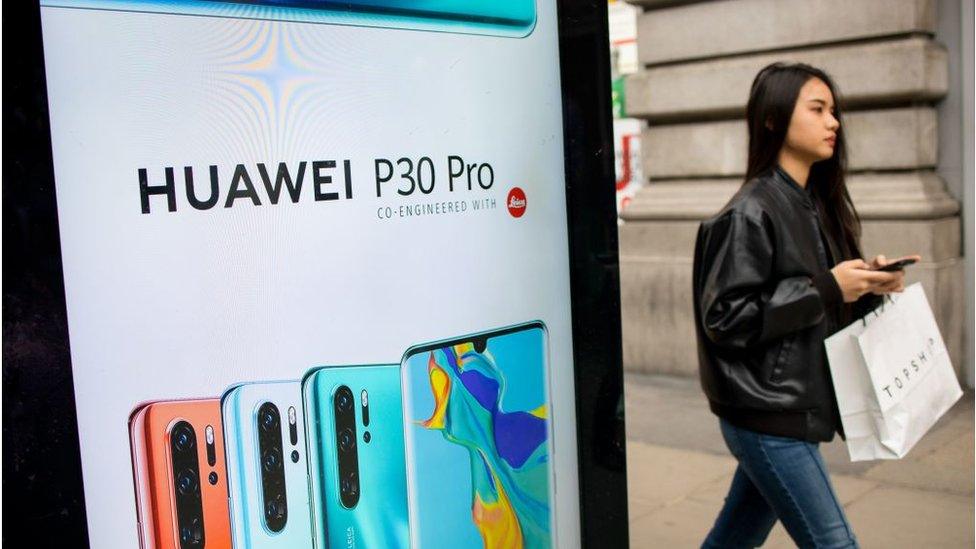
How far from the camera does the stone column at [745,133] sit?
6.20 metres

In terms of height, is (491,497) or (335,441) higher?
(335,441)

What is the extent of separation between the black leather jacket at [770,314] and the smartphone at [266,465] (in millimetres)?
1362

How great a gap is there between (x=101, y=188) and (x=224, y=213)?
17 centimetres

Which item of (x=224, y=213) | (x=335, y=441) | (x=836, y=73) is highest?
(x=836, y=73)

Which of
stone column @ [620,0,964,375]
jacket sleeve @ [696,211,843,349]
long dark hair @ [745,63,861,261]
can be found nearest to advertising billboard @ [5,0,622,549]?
jacket sleeve @ [696,211,843,349]

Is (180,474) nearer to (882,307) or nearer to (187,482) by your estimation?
(187,482)

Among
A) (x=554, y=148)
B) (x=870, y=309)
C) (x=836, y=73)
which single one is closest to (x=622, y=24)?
(x=836, y=73)

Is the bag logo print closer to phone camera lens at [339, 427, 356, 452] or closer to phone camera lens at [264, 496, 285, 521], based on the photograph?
phone camera lens at [339, 427, 356, 452]

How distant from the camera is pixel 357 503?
1.75 meters

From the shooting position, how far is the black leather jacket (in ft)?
8.80

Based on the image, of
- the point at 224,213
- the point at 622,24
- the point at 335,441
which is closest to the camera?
the point at 224,213

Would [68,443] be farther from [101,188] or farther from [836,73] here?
[836,73]

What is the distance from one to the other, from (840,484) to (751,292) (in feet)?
8.25

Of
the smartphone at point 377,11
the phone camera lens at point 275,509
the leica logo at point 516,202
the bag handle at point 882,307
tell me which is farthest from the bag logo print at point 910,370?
the phone camera lens at point 275,509
